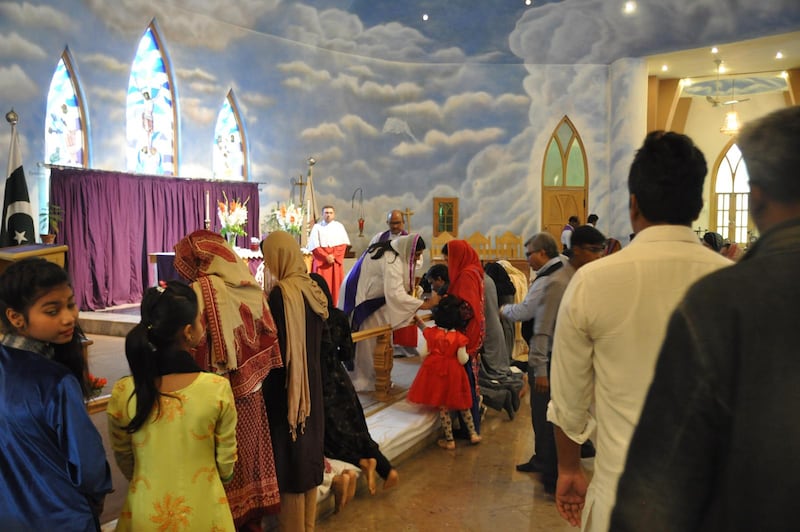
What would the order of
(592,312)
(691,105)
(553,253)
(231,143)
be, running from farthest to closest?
1. (691,105)
2. (231,143)
3. (553,253)
4. (592,312)

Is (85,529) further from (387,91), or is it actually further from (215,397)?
(387,91)

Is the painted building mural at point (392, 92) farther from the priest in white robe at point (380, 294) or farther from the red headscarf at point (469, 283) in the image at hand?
the red headscarf at point (469, 283)

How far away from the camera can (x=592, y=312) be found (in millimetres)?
1650

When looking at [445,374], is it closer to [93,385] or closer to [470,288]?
[470,288]

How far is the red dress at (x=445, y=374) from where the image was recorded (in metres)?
4.71

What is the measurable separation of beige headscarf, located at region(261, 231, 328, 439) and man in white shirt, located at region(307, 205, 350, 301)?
6.51 m

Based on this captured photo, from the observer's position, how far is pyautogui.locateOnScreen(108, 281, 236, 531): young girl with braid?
2.14 metres

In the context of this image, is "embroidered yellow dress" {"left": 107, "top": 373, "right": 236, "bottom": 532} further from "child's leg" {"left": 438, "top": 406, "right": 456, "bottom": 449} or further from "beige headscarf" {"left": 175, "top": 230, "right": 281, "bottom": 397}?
"child's leg" {"left": 438, "top": 406, "right": 456, "bottom": 449}

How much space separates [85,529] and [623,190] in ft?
48.5

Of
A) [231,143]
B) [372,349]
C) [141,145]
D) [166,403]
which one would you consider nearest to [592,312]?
[166,403]

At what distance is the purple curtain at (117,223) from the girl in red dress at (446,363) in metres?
7.31

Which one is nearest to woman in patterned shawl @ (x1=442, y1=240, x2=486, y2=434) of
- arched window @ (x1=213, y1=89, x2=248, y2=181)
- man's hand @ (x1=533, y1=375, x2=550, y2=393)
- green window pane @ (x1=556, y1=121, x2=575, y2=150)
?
man's hand @ (x1=533, y1=375, x2=550, y2=393)

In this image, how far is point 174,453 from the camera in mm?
2156

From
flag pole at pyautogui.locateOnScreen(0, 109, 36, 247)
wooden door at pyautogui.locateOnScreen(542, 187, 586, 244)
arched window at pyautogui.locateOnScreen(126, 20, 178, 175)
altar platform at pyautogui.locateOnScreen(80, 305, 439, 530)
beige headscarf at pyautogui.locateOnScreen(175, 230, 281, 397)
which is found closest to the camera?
beige headscarf at pyautogui.locateOnScreen(175, 230, 281, 397)
